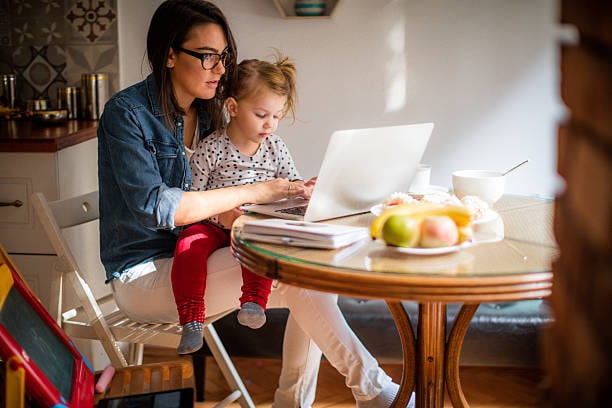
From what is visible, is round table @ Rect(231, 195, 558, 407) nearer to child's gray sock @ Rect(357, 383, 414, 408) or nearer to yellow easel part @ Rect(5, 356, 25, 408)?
child's gray sock @ Rect(357, 383, 414, 408)

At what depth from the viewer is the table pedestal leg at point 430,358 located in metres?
1.86

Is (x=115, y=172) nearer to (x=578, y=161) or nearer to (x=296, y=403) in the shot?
(x=296, y=403)

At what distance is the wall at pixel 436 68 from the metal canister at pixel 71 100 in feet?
1.04

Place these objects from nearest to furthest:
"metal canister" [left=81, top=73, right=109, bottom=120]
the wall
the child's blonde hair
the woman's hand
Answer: the woman's hand < the child's blonde hair < the wall < "metal canister" [left=81, top=73, right=109, bottom=120]

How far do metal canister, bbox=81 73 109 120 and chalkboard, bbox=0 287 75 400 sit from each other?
153 centimetres

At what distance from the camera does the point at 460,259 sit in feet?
5.09

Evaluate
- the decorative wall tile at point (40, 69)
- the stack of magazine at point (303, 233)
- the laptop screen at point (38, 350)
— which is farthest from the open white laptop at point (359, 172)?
the decorative wall tile at point (40, 69)

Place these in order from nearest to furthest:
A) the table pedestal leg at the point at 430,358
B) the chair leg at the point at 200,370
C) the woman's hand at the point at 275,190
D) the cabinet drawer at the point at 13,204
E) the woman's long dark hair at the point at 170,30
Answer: the table pedestal leg at the point at 430,358 < the woman's hand at the point at 275,190 < the woman's long dark hair at the point at 170,30 < the cabinet drawer at the point at 13,204 < the chair leg at the point at 200,370

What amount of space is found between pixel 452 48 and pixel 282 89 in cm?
101

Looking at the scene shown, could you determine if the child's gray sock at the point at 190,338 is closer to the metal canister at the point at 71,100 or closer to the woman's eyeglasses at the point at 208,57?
the woman's eyeglasses at the point at 208,57

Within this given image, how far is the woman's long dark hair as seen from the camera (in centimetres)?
218

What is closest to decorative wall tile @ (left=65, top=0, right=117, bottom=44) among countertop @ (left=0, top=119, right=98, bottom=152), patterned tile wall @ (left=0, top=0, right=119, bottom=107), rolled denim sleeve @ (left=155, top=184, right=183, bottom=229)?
patterned tile wall @ (left=0, top=0, right=119, bottom=107)

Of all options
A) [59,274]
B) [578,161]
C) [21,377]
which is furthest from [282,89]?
[578,161]

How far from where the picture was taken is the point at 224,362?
94.5 inches
